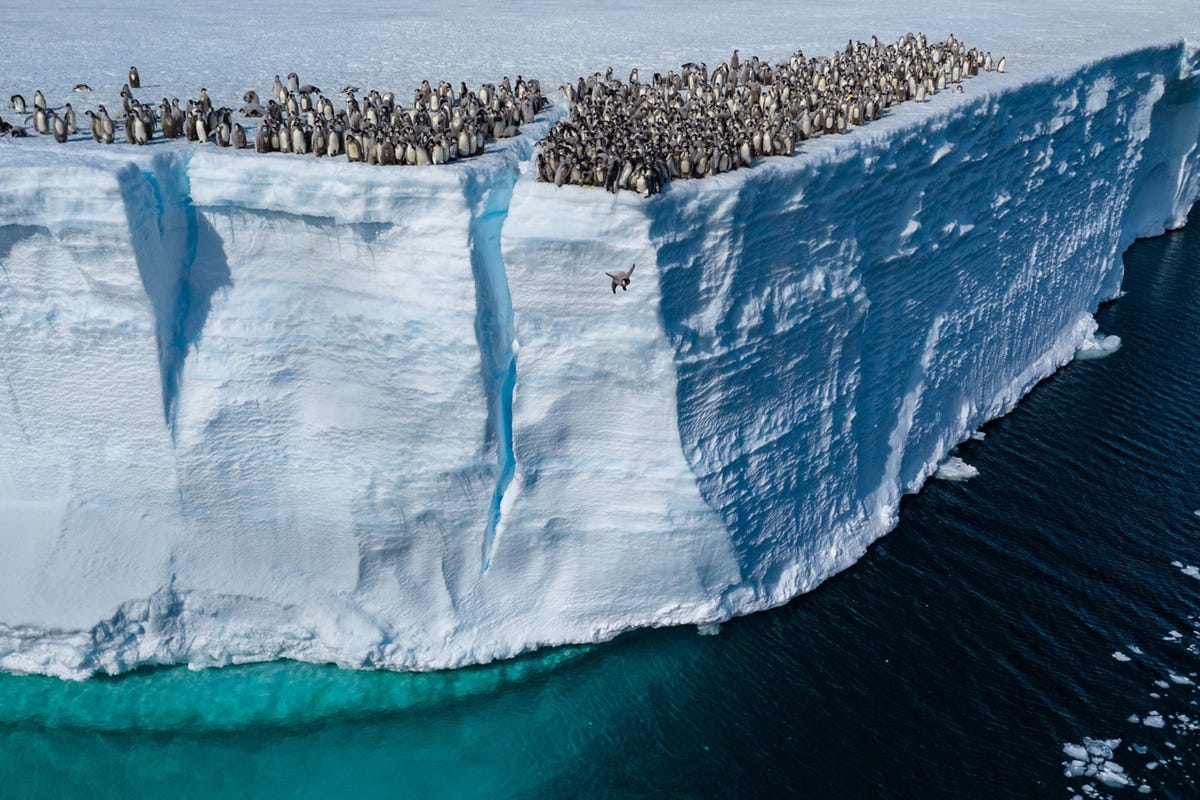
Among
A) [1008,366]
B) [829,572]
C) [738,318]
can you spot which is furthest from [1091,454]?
[738,318]

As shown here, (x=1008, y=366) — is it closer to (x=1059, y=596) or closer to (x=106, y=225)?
(x=1059, y=596)

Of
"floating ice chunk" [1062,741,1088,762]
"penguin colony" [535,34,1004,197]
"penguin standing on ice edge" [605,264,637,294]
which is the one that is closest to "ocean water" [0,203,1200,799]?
"floating ice chunk" [1062,741,1088,762]

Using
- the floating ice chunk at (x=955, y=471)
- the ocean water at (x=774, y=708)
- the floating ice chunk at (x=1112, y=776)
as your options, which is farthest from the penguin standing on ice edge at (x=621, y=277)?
the floating ice chunk at (x=955, y=471)

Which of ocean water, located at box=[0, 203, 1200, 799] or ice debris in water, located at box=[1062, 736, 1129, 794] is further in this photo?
ocean water, located at box=[0, 203, 1200, 799]

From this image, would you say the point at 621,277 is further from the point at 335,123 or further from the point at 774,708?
the point at 774,708

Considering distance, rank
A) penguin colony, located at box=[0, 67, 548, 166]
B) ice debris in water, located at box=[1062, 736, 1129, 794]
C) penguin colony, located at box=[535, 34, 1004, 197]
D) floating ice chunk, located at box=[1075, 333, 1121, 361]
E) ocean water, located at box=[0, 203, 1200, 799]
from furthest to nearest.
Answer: floating ice chunk, located at box=[1075, 333, 1121, 361] < penguin colony, located at box=[0, 67, 548, 166] < penguin colony, located at box=[535, 34, 1004, 197] < ocean water, located at box=[0, 203, 1200, 799] < ice debris in water, located at box=[1062, 736, 1129, 794]

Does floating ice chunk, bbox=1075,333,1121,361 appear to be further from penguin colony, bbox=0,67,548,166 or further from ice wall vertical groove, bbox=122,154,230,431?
ice wall vertical groove, bbox=122,154,230,431

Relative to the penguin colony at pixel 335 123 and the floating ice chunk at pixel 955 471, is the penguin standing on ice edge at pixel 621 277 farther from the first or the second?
the floating ice chunk at pixel 955 471
